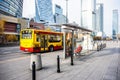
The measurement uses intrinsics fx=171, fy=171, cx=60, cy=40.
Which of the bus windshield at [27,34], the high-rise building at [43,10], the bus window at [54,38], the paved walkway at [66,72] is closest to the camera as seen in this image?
the paved walkway at [66,72]

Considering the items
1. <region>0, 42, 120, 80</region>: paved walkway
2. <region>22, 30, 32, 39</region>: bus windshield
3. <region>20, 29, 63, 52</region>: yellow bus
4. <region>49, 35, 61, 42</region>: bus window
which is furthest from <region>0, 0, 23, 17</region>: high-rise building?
<region>0, 42, 120, 80</region>: paved walkway

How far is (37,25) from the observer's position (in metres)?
95.4

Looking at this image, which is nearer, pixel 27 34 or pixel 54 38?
pixel 27 34

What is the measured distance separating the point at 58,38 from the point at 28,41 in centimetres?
626

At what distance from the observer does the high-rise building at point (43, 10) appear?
148375 millimetres

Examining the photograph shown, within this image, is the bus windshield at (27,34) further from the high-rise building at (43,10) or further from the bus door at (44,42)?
the high-rise building at (43,10)

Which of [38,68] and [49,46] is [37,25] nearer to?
[49,46]

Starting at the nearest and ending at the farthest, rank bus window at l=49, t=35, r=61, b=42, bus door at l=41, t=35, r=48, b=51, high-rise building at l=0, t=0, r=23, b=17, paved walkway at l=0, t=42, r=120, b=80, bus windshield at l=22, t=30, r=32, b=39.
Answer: paved walkway at l=0, t=42, r=120, b=80, bus windshield at l=22, t=30, r=32, b=39, bus door at l=41, t=35, r=48, b=51, bus window at l=49, t=35, r=61, b=42, high-rise building at l=0, t=0, r=23, b=17

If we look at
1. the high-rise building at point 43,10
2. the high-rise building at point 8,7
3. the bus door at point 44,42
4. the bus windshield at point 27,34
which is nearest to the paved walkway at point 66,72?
the bus windshield at point 27,34

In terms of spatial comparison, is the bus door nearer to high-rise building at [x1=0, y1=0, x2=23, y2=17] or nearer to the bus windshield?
the bus windshield

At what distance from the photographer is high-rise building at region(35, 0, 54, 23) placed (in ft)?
487

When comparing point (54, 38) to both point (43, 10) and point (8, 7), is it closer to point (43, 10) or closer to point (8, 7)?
point (8, 7)

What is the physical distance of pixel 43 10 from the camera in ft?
519

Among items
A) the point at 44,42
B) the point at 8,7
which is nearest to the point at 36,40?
the point at 44,42
